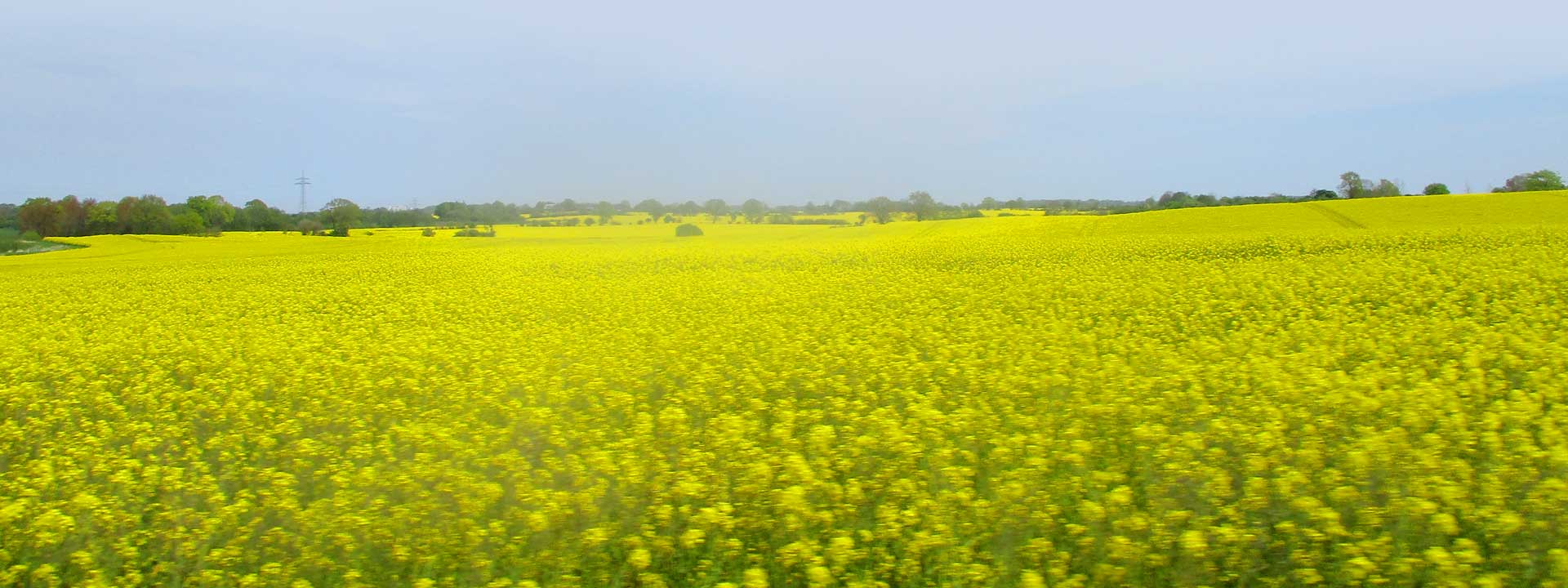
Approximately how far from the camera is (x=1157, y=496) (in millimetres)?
3541

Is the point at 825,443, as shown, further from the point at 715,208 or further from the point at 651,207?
the point at 715,208

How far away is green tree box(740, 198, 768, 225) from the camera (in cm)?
2517

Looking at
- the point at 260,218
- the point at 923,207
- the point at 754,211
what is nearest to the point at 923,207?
the point at 923,207

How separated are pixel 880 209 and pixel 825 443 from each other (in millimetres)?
35044

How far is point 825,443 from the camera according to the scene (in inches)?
165

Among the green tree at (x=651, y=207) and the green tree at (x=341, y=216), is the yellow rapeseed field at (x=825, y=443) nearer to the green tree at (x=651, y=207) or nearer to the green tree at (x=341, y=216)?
the green tree at (x=651, y=207)

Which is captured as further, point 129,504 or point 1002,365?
point 1002,365

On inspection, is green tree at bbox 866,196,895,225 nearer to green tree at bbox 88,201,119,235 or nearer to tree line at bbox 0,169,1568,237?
tree line at bbox 0,169,1568,237

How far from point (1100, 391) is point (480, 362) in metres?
4.67

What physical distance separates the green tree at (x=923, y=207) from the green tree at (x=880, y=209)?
222 cm

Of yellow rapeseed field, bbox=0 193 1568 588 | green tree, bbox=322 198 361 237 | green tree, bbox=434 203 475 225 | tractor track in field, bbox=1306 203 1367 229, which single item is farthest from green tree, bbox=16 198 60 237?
tractor track in field, bbox=1306 203 1367 229

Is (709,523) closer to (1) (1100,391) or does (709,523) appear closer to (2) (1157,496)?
(2) (1157,496)

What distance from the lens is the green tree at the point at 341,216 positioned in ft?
108

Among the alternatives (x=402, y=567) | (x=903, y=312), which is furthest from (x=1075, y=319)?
(x=402, y=567)
